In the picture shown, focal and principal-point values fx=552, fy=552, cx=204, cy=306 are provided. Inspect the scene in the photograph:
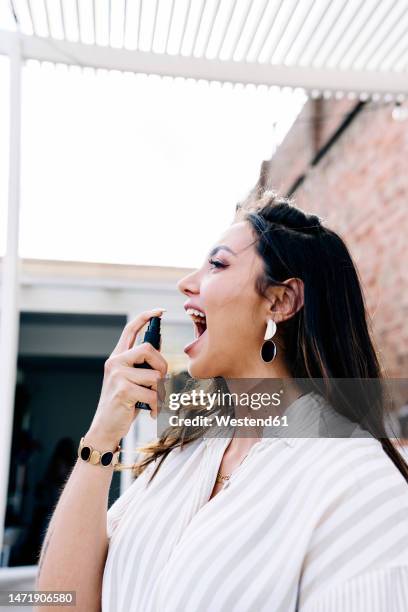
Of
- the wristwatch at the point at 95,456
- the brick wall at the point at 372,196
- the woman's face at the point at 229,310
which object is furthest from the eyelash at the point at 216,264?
the brick wall at the point at 372,196

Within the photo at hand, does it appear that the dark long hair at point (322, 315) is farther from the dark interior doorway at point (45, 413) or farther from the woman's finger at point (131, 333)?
the dark interior doorway at point (45, 413)

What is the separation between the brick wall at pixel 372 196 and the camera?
3109 millimetres

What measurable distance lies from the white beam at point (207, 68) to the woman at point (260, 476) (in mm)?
531

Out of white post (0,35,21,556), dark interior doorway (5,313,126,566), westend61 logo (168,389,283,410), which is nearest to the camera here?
westend61 logo (168,389,283,410)

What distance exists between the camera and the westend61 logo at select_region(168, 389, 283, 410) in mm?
1220

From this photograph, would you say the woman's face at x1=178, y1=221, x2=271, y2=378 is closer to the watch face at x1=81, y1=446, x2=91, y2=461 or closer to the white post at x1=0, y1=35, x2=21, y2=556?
the watch face at x1=81, y1=446, x2=91, y2=461

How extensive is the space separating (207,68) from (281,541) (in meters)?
1.37

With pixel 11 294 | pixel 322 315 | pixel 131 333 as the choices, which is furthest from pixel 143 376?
pixel 11 294

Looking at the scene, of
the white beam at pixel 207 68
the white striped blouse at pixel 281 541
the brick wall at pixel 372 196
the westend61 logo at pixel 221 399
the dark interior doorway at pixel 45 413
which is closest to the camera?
the white striped blouse at pixel 281 541

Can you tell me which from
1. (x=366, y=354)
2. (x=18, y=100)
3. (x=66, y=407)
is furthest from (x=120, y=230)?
(x=66, y=407)

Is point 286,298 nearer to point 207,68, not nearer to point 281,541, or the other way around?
point 281,541

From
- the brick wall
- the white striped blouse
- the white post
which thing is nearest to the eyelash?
the white striped blouse

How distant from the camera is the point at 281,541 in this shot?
89 centimetres

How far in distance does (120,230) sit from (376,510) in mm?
3434
